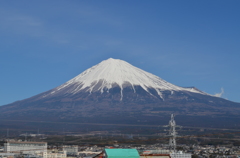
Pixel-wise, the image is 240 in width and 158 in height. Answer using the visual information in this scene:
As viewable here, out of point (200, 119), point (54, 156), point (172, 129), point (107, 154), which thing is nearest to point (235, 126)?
point (200, 119)

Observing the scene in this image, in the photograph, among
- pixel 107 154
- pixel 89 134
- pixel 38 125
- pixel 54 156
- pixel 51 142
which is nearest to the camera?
pixel 107 154

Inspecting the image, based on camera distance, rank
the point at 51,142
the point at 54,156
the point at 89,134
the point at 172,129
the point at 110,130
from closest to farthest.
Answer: the point at 172,129, the point at 54,156, the point at 51,142, the point at 89,134, the point at 110,130

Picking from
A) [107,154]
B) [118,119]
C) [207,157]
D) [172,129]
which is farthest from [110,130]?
[107,154]

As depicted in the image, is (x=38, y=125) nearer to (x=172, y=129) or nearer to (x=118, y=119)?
(x=118, y=119)

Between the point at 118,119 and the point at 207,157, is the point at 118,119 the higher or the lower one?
the higher one

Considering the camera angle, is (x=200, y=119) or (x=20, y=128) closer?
(x=20, y=128)

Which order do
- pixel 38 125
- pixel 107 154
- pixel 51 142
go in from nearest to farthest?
pixel 107 154
pixel 51 142
pixel 38 125

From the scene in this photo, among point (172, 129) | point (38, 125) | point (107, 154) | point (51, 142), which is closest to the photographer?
point (107, 154)

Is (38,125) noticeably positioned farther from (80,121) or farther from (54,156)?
(54,156)

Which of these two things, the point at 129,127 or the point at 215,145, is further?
the point at 129,127
